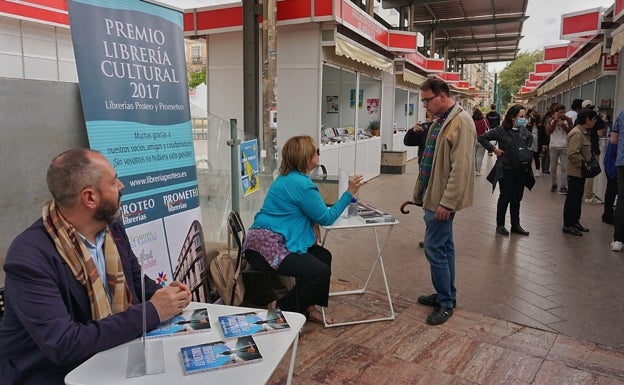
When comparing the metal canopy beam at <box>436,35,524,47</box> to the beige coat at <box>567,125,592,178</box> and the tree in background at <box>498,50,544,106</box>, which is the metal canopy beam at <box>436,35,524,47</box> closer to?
the beige coat at <box>567,125,592,178</box>

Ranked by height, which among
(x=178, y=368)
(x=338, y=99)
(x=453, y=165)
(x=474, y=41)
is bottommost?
(x=178, y=368)

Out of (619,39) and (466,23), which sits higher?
(466,23)

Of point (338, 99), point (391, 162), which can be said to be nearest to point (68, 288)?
point (338, 99)

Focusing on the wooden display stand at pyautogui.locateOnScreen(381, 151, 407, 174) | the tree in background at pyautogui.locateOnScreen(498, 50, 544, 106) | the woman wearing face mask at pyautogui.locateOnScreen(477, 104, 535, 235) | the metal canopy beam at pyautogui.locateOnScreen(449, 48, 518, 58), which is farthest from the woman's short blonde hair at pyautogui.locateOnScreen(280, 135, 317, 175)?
the tree in background at pyautogui.locateOnScreen(498, 50, 544, 106)

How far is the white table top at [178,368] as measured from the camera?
4.24 feet

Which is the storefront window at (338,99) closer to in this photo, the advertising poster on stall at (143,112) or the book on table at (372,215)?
the book on table at (372,215)

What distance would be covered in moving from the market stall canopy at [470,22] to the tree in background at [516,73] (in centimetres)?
3853

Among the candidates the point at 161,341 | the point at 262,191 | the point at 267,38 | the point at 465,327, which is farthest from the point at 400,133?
the point at 161,341

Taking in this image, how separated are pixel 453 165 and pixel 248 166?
164cm

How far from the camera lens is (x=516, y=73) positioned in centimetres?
6319

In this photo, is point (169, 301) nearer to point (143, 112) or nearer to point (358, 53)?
point (143, 112)

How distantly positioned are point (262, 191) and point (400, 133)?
10168mm

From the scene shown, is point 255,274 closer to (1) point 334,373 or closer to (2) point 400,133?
(1) point 334,373

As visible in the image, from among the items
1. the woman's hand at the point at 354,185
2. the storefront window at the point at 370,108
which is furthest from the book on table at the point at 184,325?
the storefront window at the point at 370,108
